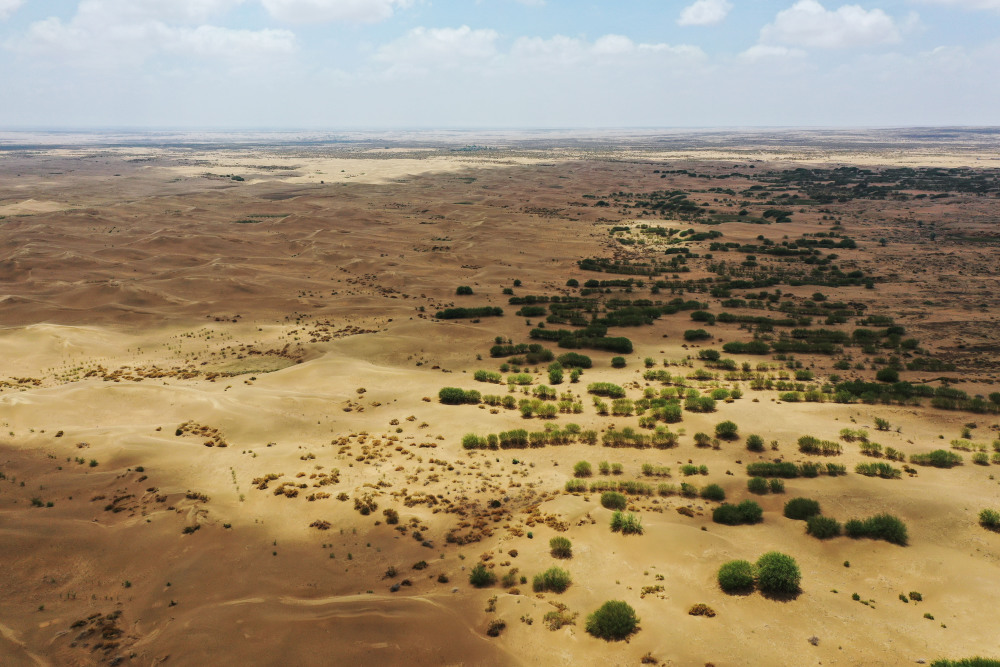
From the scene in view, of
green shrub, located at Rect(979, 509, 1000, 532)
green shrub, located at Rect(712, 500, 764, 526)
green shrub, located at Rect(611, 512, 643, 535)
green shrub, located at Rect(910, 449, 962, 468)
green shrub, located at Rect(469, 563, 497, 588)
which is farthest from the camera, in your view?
green shrub, located at Rect(910, 449, 962, 468)

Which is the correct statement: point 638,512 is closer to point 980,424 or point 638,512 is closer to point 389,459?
point 389,459

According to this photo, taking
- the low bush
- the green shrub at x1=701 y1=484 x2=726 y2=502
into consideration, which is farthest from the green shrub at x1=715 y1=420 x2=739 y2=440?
the low bush

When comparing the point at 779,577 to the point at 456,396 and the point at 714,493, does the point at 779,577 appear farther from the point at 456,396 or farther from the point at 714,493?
the point at 456,396

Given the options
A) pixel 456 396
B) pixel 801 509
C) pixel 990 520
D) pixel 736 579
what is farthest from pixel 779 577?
A: pixel 456 396

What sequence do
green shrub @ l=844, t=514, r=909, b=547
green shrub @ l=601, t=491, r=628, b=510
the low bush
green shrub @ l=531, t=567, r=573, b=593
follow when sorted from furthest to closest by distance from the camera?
the low bush < green shrub @ l=601, t=491, r=628, b=510 < green shrub @ l=844, t=514, r=909, b=547 < green shrub @ l=531, t=567, r=573, b=593

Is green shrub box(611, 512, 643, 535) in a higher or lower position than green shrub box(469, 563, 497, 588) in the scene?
higher

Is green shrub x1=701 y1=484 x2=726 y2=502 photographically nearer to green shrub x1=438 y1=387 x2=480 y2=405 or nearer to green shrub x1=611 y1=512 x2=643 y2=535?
green shrub x1=611 y1=512 x2=643 y2=535

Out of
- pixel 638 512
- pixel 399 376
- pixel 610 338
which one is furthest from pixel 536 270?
pixel 638 512
